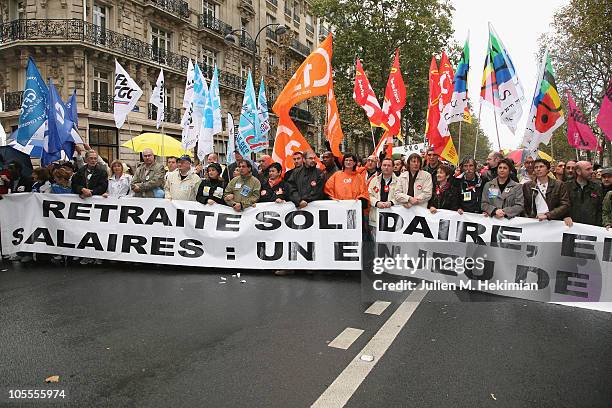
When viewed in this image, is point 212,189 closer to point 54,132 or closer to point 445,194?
point 54,132

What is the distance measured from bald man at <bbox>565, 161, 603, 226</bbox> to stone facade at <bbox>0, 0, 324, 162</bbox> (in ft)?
50.3

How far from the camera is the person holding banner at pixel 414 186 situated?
6645 mm

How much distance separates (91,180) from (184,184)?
5.02 ft

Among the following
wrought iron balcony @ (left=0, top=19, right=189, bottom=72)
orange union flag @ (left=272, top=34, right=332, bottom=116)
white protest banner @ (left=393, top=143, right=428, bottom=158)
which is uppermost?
wrought iron balcony @ (left=0, top=19, right=189, bottom=72)

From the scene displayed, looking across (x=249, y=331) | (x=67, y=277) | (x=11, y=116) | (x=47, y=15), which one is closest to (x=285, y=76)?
(x=47, y=15)

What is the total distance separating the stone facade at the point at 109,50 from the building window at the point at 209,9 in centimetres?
1

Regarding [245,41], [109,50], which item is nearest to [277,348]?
[109,50]

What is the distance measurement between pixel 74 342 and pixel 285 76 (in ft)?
79.0

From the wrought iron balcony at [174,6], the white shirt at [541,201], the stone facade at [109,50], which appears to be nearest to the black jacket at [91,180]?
the white shirt at [541,201]

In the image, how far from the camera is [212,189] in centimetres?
723

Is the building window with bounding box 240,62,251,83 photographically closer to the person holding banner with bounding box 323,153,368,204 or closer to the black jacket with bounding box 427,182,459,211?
the person holding banner with bounding box 323,153,368,204

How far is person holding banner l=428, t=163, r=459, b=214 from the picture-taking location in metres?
6.74

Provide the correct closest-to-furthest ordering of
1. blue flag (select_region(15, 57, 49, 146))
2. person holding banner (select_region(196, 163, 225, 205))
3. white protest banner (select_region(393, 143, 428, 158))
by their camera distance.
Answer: person holding banner (select_region(196, 163, 225, 205)) < blue flag (select_region(15, 57, 49, 146)) < white protest banner (select_region(393, 143, 428, 158))

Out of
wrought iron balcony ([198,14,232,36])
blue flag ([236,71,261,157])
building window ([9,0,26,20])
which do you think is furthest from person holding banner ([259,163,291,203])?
wrought iron balcony ([198,14,232,36])
